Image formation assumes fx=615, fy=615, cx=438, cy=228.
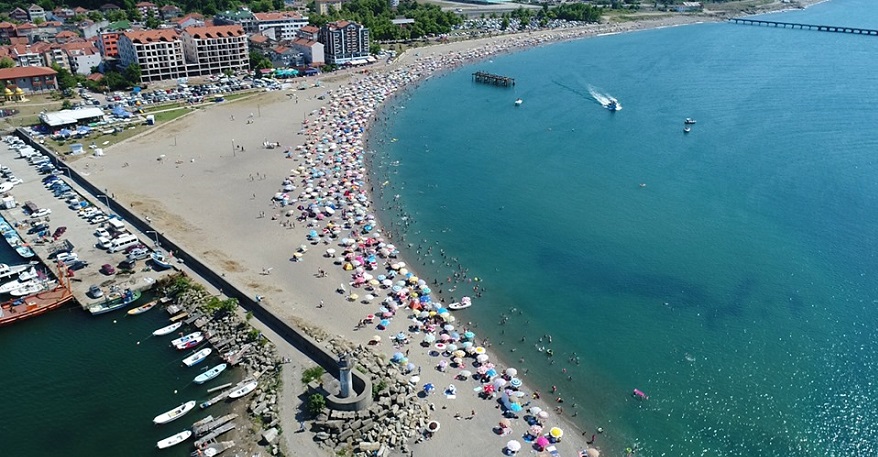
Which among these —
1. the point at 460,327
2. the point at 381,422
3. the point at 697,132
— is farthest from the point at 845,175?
the point at 381,422

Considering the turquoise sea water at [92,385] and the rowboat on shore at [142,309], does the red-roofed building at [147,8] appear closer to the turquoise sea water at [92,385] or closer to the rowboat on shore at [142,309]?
the rowboat on shore at [142,309]

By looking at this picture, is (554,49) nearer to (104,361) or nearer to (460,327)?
(460,327)

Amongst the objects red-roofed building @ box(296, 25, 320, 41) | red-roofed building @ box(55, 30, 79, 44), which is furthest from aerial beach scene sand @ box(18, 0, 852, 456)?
red-roofed building @ box(55, 30, 79, 44)

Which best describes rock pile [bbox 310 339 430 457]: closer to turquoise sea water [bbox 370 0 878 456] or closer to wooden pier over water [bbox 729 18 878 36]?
turquoise sea water [bbox 370 0 878 456]

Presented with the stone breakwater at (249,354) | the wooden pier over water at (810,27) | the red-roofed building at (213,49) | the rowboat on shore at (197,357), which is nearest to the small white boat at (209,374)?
the stone breakwater at (249,354)

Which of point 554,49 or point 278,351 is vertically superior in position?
point 554,49
